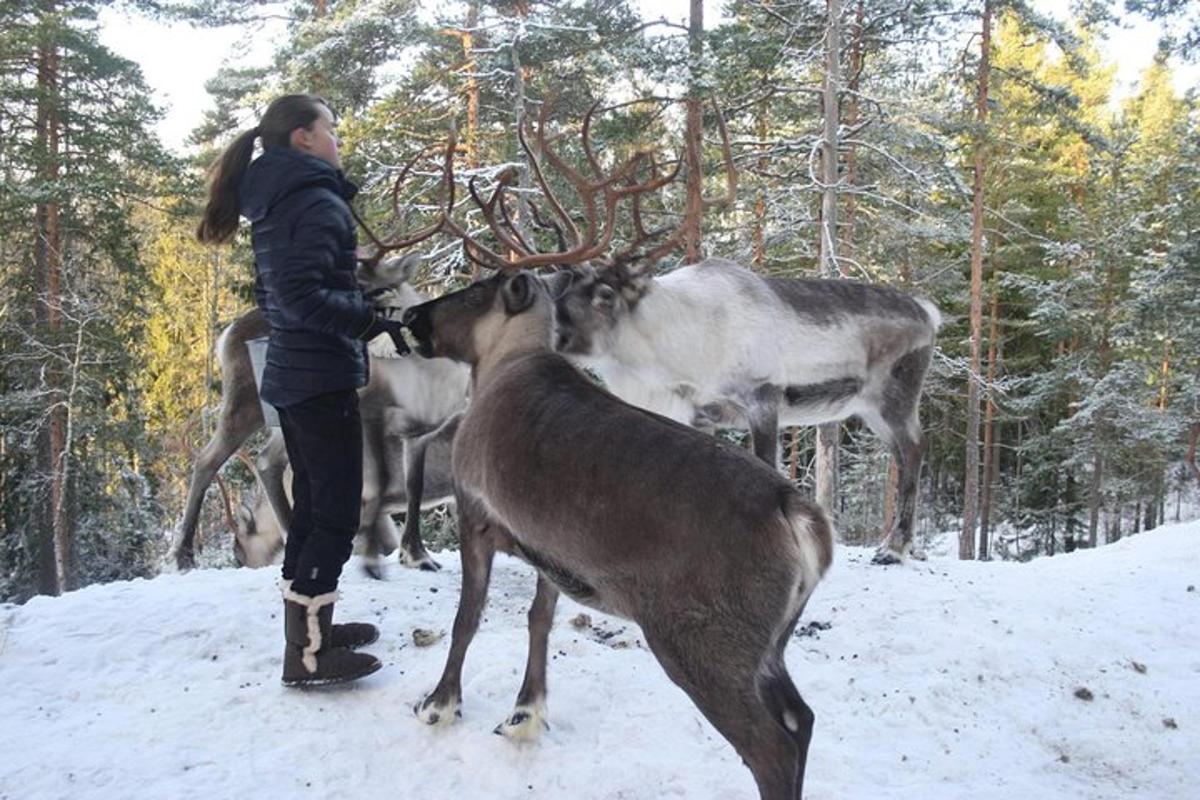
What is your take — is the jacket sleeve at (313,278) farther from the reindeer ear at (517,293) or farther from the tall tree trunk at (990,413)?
the tall tree trunk at (990,413)

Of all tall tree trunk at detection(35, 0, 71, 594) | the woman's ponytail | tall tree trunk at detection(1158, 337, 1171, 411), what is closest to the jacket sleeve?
the woman's ponytail

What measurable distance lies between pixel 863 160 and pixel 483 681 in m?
15.5

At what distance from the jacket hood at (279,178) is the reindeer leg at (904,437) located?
4.35 meters

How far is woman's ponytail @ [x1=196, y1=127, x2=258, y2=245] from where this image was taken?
3.98 metres

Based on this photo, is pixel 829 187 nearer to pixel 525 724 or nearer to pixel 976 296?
pixel 976 296

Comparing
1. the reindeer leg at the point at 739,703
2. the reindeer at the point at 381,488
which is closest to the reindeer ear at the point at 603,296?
the reindeer at the point at 381,488

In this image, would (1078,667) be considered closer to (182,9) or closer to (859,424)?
(182,9)

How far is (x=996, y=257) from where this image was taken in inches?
950

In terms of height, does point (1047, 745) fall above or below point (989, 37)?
below

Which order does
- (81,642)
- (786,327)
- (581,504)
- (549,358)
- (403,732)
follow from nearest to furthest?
(581,504)
(403,732)
(549,358)
(81,642)
(786,327)

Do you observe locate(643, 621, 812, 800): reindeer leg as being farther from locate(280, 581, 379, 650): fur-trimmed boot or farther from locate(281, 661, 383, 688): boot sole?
locate(280, 581, 379, 650): fur-trimmed boot

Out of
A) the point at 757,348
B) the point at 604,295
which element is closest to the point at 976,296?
the point at 757,348

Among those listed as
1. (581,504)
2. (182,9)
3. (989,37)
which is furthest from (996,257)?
(581,504)

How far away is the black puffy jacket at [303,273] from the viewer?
3658 millimetres
